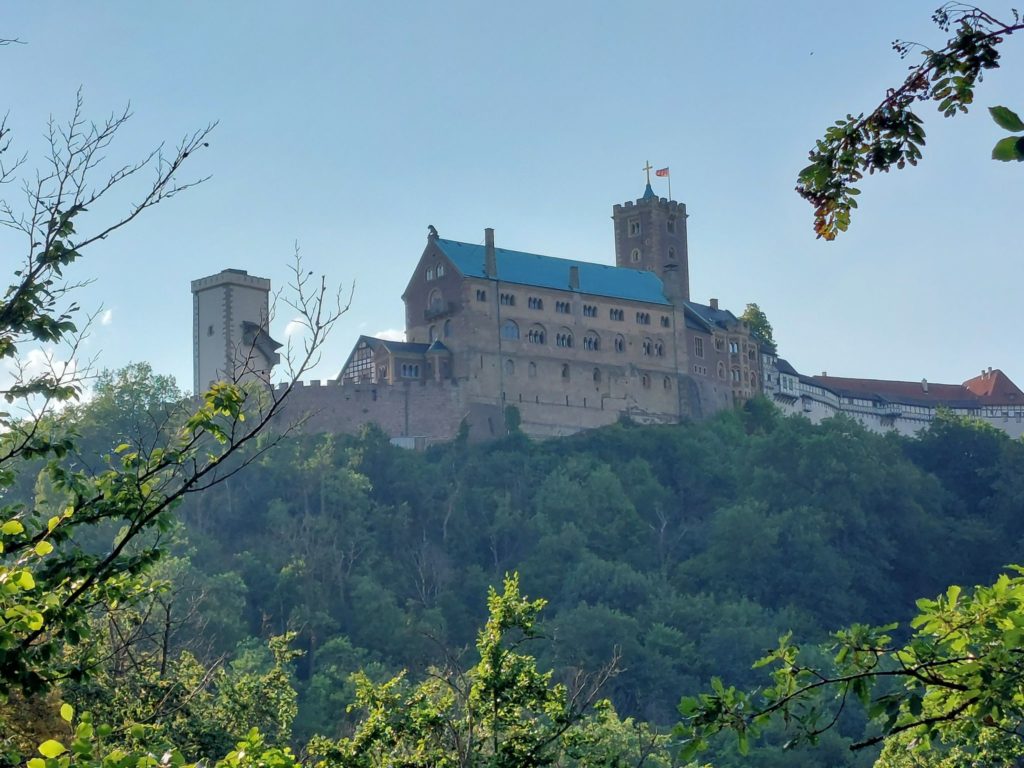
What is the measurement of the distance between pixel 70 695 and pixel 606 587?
5945cm

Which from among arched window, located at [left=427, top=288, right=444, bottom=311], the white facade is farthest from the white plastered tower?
the white facade

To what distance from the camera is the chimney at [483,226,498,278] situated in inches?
3531

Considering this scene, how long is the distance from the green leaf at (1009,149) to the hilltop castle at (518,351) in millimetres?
72813

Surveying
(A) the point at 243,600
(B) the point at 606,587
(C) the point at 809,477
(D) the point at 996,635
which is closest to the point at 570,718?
(D) the point at 996,635

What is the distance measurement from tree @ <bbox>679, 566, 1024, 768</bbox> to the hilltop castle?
7070cm

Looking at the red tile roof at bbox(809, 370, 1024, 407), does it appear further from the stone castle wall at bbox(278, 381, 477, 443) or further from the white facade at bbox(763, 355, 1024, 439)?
the stone castle wall at bbox(278, 381, 477, 443)

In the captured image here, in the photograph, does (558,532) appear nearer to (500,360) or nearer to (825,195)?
(500,360)

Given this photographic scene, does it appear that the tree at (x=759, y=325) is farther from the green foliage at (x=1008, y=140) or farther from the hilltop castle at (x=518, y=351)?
the green foliage at (x=1008, y=140)

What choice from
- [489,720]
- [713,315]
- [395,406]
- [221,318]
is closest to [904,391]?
[713,315]

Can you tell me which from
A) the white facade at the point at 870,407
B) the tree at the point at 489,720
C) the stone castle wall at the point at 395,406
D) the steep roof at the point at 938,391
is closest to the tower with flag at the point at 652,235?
the white facade at the point at 870,407

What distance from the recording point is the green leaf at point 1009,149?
6.42 m

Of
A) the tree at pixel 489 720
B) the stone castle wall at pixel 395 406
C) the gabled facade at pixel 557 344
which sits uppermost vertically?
the gabled facade at pixel 557 344

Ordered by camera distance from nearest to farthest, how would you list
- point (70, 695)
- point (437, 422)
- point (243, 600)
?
point (70, 695) → point (243, 600) → point (437, 422)

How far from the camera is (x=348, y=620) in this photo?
249 feet
